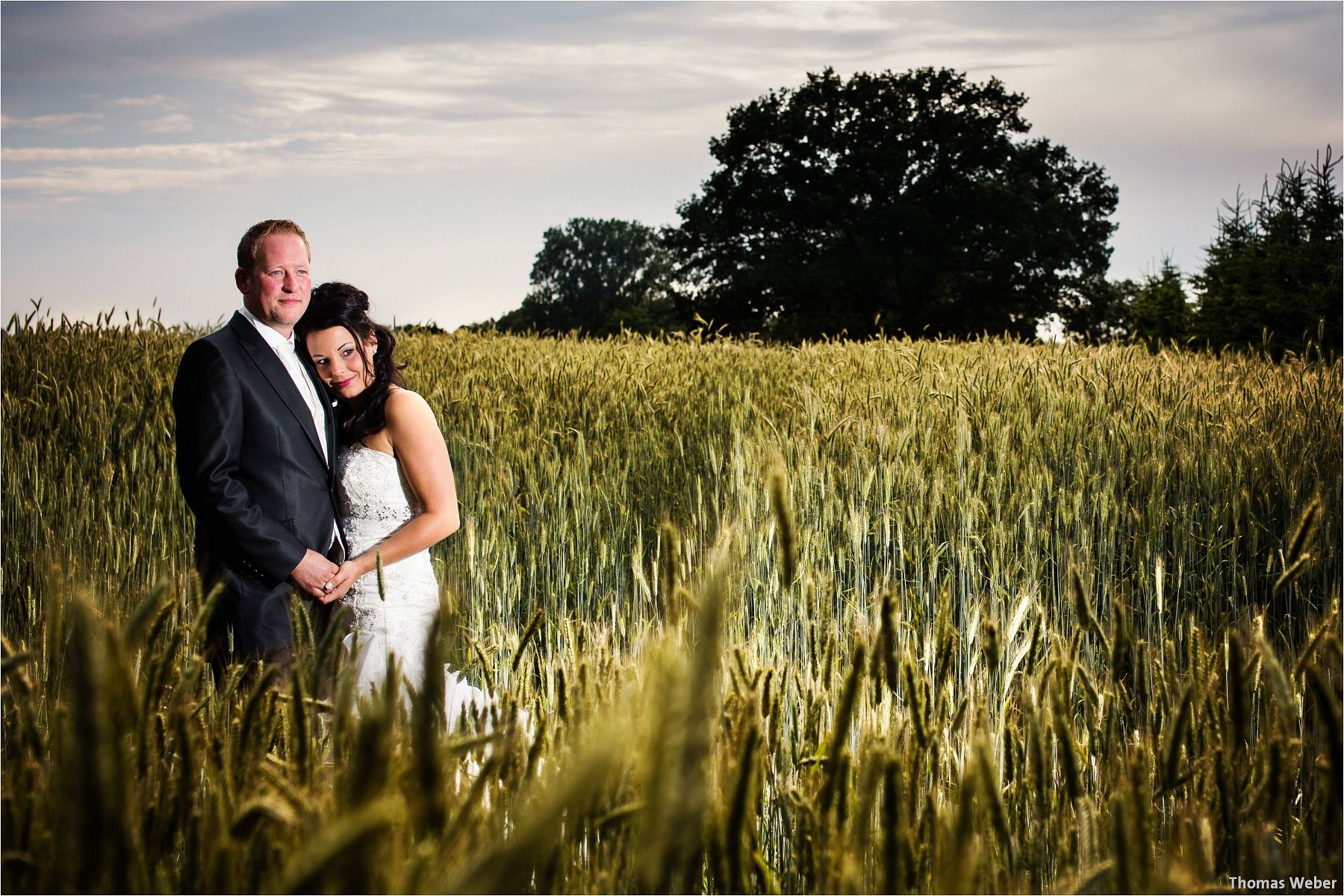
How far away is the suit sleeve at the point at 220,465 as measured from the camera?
6.97ft

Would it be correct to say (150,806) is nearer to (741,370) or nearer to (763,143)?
(741,370)

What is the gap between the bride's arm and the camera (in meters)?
2.41

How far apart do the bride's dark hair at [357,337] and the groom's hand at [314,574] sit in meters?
0.40

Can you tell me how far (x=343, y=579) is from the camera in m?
2.29

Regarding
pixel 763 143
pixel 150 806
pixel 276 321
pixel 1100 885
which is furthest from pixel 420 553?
pixel 763 143

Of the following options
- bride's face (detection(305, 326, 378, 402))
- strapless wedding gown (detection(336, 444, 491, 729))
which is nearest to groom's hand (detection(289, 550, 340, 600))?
strapless wedding gown (detection(336, 444, 491, 729))

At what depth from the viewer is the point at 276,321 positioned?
2.31 m

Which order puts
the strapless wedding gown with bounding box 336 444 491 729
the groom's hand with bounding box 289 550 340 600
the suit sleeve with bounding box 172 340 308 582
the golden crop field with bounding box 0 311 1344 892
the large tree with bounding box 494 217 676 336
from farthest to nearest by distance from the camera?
the large tree with bounding box 494 217 676 336 → the strapless wedding gown with bounding box 336 444 491 729 → the groom's hand with bounding box 289 550 340 600 → the suit sleeve with bounding box 172 340 308 582 → the golden crop field with bounding box 0 311 1344 892

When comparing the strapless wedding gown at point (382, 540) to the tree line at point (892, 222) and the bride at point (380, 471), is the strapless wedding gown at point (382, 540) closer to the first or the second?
the bride at point (380, 471)

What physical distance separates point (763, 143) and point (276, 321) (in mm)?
27130

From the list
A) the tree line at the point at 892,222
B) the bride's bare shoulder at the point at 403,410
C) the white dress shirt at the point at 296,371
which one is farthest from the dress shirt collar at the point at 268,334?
the tree line at the point at 892,222

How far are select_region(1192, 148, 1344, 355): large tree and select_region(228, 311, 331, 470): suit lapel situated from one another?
1337 cm

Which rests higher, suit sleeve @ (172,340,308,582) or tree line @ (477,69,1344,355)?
tree line @ (477,69,1344,355)

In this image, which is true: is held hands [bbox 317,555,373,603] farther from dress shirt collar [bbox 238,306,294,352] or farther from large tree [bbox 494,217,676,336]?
large tree [bbox 494,217,676,336]
